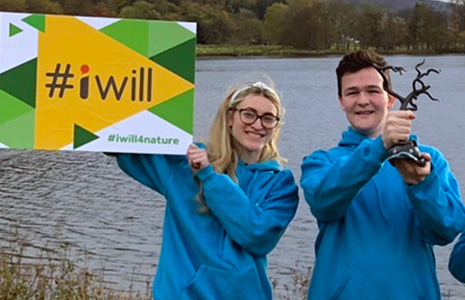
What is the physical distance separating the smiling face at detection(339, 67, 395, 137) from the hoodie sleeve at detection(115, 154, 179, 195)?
969 millimetres

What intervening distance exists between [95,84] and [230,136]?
749 mm

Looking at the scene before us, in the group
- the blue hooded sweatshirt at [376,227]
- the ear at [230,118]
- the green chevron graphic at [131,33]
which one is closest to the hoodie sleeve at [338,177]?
the blue hooded sweatshirt at [376,227]

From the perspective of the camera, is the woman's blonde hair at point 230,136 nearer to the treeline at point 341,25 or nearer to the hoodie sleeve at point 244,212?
the hoodie sleeve at point 244,212

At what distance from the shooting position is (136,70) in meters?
4.02

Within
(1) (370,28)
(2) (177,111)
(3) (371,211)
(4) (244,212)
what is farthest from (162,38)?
(1) (370,28)

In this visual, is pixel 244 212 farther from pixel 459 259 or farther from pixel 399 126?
pixel 459 259

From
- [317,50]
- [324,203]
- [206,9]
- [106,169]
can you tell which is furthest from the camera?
[317,50]

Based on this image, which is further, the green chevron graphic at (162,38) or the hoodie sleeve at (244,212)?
the green chevron graphic at (162,38)

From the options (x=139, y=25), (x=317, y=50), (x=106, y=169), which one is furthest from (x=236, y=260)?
(x=317, y=50)

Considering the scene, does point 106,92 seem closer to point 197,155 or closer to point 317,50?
point 197,155

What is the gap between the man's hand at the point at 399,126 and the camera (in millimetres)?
3172

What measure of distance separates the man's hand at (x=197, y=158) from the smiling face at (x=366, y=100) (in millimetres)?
745

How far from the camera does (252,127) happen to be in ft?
13.0

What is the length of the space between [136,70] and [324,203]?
1224 millimetres
